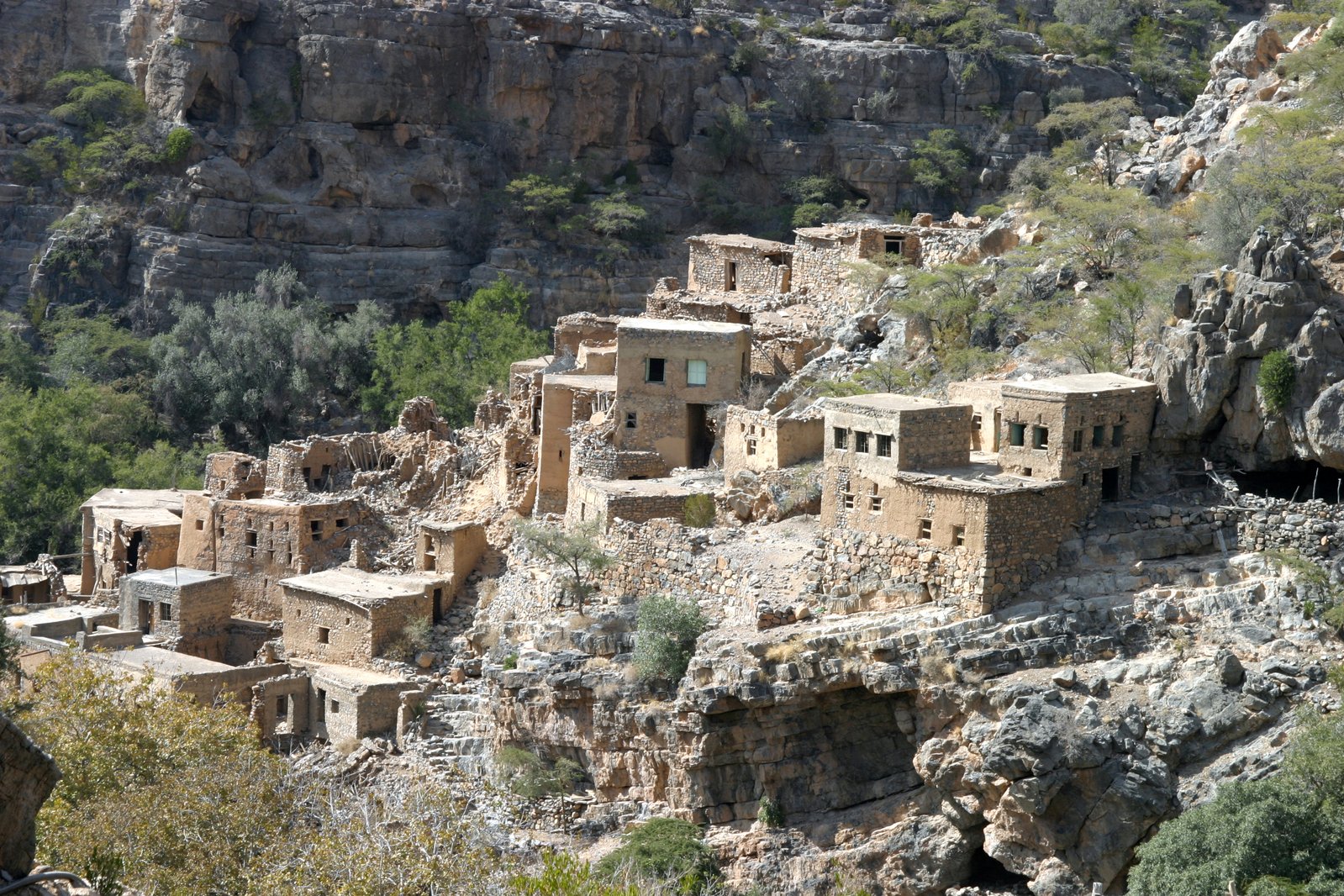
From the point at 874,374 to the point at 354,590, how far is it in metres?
11.6

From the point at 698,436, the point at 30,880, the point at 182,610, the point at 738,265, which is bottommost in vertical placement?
the point at 182,610

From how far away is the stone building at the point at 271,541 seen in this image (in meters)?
45.4

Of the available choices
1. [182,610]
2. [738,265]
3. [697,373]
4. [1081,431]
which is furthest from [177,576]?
[1081,431]

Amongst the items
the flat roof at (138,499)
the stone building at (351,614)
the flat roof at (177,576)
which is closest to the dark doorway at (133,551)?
the flat roof at (177,576)

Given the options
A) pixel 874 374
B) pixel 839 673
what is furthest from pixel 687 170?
pixel 839 673

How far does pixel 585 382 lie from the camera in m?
44.2

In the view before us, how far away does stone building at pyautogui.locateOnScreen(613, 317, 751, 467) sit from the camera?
42.0 meters

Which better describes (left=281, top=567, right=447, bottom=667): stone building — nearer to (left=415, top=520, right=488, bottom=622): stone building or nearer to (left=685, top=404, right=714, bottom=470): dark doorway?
(left=415, top=520, right=488, bottom=622): stone building

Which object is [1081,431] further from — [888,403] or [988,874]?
[988,874]

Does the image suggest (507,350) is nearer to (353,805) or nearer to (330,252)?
(330,252)

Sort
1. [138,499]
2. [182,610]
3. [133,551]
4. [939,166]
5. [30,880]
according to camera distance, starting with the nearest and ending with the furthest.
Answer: [30,880] → [182,610] → [133,551] → [138,499] → [939,166]

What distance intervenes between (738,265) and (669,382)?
1132cm

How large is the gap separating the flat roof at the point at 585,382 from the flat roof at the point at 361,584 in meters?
4.91

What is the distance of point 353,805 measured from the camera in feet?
107
